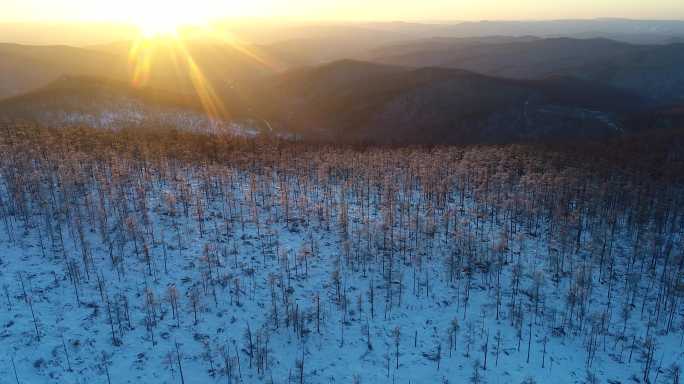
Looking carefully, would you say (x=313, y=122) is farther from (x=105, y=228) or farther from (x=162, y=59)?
(x=162, y=59)

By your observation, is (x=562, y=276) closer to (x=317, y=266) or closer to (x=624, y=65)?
(x=317, y=266)

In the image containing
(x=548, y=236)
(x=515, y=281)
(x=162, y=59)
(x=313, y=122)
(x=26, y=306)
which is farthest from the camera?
(x=162, y=59)

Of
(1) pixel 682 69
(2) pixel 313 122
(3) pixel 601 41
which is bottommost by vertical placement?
(2) pixel 313 122

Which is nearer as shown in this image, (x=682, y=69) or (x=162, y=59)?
(x=682, y=69)

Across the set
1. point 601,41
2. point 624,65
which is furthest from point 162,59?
point 601,41

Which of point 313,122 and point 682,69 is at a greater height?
point 682,69

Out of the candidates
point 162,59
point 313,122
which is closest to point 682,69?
point 313,122

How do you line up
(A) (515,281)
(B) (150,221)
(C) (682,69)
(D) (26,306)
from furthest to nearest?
(C) (682,69), (B) (150,221), (A) (515,281), (D) (26,306)
